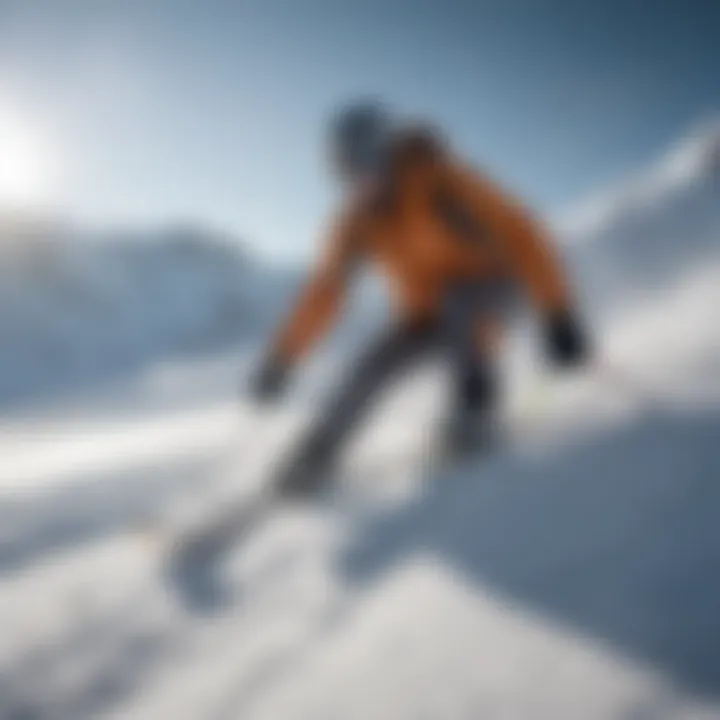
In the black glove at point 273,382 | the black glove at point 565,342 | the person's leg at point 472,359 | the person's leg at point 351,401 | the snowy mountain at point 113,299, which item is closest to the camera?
the black glove at point 565,342

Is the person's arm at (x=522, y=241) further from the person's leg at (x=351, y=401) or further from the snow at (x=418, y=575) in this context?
the person's leg at (x=351, y=401)

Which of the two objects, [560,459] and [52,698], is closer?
[52,698]

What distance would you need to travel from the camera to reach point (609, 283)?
21.5ft

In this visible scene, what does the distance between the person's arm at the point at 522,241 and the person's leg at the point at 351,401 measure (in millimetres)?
584

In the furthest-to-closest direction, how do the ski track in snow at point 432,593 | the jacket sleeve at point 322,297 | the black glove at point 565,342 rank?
1. the jacket sleeve at point 322,297
2. the black glove at point 565,342
3. the ski track in snow at point 432,593

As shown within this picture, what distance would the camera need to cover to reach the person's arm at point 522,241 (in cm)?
283

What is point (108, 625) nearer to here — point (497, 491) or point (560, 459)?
point (497, 491)

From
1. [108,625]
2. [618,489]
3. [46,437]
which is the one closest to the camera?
[108,625]

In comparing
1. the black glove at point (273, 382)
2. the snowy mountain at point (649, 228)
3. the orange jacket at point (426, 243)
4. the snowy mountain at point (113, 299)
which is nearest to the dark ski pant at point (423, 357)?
the orange jacket at point (426, 243)

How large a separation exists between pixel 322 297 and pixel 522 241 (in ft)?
3.31

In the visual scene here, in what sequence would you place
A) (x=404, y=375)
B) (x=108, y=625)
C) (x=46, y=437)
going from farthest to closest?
(x=46, y=437) → (x=404, y=375) → (x=108, y=625)

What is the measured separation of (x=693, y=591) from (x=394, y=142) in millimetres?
2134

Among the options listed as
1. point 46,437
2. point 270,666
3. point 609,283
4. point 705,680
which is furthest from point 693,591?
point 609,283

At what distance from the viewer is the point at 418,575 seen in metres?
1.98
